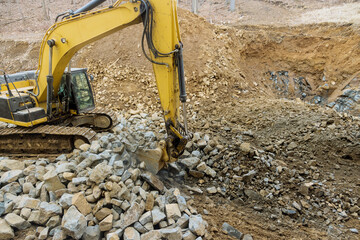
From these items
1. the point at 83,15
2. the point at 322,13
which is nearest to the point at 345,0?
the point at 322,13

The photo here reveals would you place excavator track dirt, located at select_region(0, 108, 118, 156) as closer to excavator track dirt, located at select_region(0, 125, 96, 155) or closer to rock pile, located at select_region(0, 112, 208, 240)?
excavator track dirt, located at select_region(0, 125, 96, 155)

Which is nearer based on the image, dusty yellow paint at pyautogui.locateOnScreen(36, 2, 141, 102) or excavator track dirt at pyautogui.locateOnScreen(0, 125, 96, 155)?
dusty yellow paint at pyautogui.locateOnScreen(36, 2, 141, 102)

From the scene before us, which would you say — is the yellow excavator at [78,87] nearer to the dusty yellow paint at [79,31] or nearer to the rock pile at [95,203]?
the dusty yellow paint at [79,31]

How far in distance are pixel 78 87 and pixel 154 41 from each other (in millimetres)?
2904

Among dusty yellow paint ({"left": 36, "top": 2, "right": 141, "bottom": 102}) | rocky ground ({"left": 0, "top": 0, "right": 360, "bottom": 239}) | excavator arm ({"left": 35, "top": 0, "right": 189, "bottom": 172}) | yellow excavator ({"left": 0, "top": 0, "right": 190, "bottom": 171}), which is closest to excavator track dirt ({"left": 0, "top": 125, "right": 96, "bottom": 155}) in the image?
yellow excavator ({"left": 0, "top": 0, "right": 190, "bottom": 171})

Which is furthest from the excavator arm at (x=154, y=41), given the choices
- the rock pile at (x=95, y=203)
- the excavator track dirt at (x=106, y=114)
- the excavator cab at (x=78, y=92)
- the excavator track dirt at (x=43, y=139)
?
the excavator track dirt at (x=106, y=114)

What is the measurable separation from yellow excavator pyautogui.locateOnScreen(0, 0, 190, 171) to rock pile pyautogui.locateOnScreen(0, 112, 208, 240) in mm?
660

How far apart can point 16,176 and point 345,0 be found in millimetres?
22183

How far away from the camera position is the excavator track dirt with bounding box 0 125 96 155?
215 inches

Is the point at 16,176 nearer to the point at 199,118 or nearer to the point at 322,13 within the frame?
the point at 199,118

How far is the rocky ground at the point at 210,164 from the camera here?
365cm

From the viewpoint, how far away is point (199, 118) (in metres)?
8.21

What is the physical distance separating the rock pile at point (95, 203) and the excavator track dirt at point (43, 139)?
948mm

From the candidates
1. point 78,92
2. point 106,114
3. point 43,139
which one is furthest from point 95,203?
point 78,92
